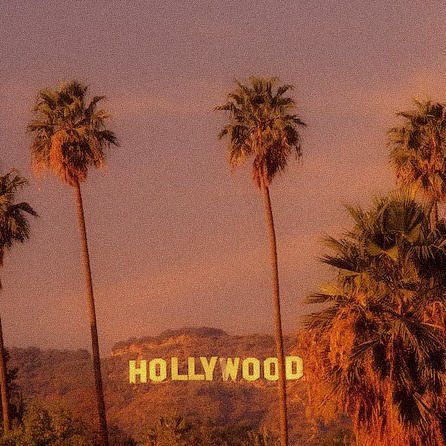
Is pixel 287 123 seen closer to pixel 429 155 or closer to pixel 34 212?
pixel 429 155

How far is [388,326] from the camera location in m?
28.2

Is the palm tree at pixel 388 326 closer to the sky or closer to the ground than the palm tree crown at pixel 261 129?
closer to the ground

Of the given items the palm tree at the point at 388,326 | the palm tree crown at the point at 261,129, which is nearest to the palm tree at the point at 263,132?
the palm tree crown at the point at 261,129

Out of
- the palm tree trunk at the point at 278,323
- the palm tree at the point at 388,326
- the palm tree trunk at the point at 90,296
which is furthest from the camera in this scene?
the palm tree trunk at the point at 90,296

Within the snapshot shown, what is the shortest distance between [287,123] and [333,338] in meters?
24.2

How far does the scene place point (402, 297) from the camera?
28594mm

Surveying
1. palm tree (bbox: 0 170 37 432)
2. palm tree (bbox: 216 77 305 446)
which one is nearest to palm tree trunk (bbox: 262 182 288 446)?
palm tree (bbox: 216 77 305 446)

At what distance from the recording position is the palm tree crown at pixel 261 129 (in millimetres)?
50125

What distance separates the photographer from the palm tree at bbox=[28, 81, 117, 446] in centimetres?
5203

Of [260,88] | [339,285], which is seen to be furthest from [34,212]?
[339,285]

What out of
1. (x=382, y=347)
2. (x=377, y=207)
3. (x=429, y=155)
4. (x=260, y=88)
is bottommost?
(x=382, y=347)

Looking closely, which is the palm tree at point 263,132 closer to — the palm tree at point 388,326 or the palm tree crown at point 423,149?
the palm tree crown at point 423,149

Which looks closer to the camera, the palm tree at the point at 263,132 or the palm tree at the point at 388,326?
the palm tree at the point at 388,326

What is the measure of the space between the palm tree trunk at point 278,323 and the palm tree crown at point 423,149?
6.93 metres
